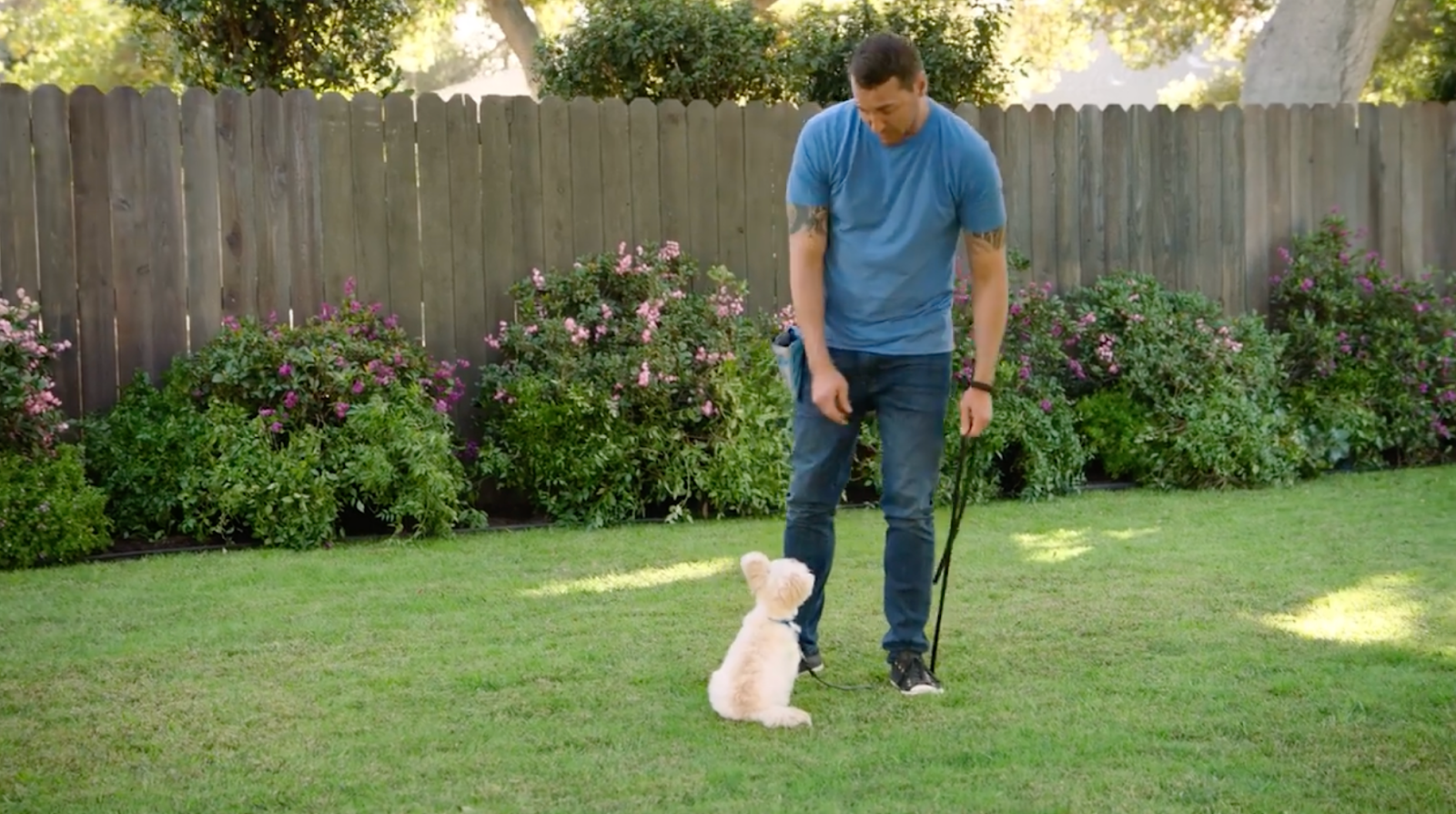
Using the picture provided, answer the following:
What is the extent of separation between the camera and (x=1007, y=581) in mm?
6531

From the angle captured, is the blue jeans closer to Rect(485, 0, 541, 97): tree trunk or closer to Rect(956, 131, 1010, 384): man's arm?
Rect(956, 131, 1010, 384): man's arm

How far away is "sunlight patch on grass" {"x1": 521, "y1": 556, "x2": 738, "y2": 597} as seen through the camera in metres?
6.48

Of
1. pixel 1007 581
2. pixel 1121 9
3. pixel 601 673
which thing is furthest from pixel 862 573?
pixel 1121 9

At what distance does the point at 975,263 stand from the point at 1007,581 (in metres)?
2.05

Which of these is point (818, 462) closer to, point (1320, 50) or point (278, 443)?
point (278, 443)

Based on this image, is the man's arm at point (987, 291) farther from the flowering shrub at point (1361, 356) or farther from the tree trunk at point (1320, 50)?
the tree trunk at point (1320, 50)

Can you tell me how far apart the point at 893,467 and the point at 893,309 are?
18.1 inches

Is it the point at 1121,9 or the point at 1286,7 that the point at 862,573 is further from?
the point at 1121,9

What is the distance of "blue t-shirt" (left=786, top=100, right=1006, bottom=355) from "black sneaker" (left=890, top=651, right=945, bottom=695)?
89 cm

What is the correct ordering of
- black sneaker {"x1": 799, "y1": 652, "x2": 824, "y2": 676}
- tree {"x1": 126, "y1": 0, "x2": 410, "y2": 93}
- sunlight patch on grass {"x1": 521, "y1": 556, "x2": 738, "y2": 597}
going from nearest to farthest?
1. black sneaker {"x1": 799, "y1": 652, "x2": 824, "y2": 676}
2. sunlight patch on grass {"x1": 521, "y1": 556, "x2": 738, "y2": 597}
3. tree {"x1": 126, "y1": 0, "x2": 410, "y2": 93}

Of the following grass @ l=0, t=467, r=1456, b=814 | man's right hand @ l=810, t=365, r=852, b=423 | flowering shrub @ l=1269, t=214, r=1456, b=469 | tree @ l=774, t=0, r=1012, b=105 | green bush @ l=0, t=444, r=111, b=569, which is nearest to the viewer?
grass @ l=0, t=467, r=1456, b=814

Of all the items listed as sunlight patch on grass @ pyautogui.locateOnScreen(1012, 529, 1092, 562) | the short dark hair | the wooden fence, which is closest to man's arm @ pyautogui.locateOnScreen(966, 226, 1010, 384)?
the short dark hair

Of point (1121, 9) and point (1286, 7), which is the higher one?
point (1121, 9)

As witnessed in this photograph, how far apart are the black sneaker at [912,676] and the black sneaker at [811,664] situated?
256mm
